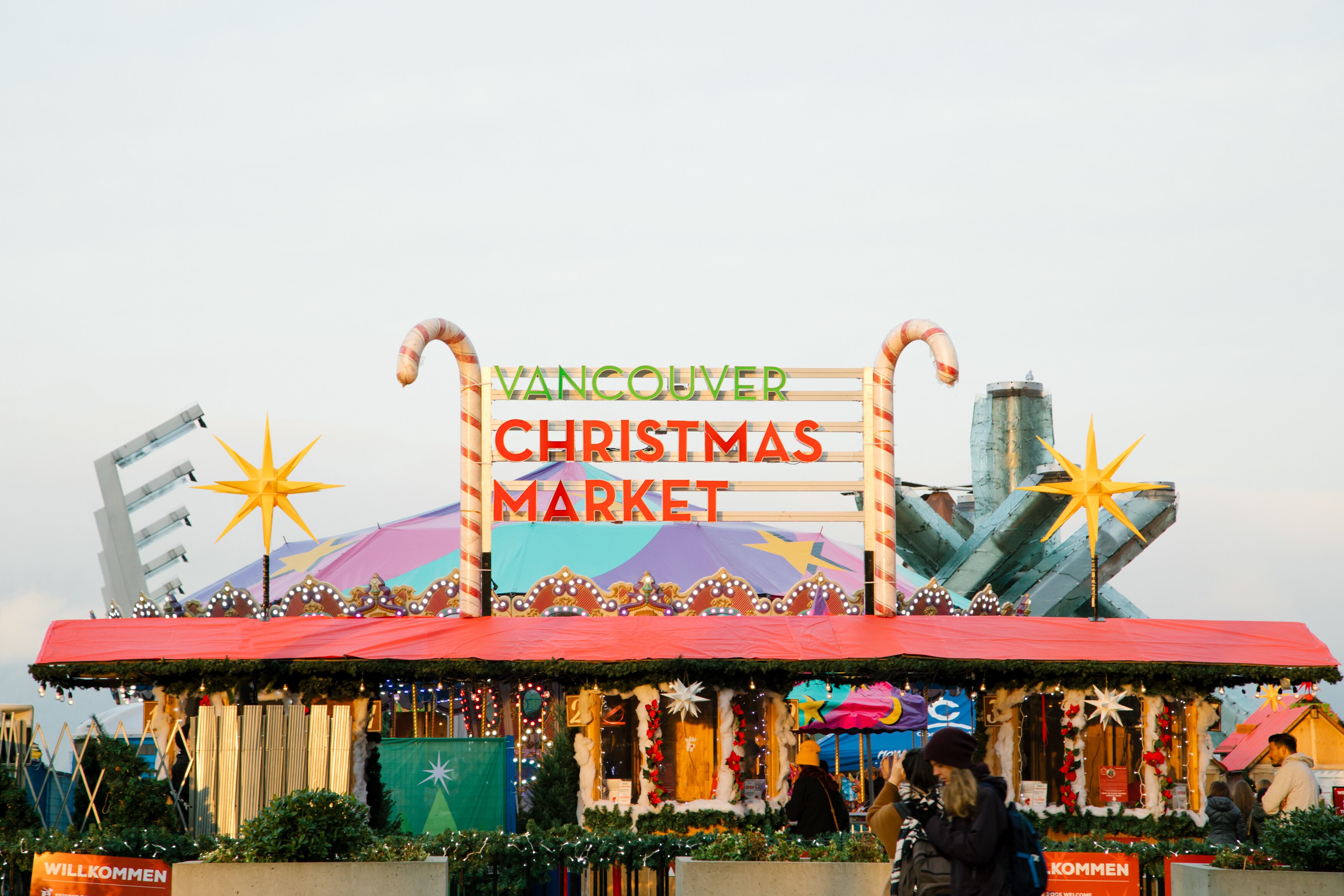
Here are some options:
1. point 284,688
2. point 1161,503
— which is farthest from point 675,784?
point 1161,503

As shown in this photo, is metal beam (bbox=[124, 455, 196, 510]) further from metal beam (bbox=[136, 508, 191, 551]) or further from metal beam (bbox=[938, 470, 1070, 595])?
metal beam (bbox=[938, 470, 1070, 595])

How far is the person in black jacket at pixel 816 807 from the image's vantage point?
38.8ft

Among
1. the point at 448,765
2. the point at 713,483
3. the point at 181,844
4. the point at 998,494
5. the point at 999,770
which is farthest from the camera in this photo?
the point at 998,494

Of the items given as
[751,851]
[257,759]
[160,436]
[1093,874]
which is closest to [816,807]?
[751,851]

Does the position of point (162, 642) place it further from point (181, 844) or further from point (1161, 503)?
point (1161, 503)

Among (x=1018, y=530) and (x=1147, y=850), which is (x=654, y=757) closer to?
(x=1147, y=850)

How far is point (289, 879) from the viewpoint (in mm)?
9156

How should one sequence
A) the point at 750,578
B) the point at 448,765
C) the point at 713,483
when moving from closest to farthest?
the point at 448,765 < the point at 713,483 < the point at 750,578

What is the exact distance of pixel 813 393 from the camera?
1684 centimetres

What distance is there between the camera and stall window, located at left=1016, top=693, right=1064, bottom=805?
637 inches

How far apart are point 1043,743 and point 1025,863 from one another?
10793 millimetres

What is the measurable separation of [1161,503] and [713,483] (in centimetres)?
1373

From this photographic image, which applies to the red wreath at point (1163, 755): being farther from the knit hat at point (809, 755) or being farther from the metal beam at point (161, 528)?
the metal beam at point (161, 528)

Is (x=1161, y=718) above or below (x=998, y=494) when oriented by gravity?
below
